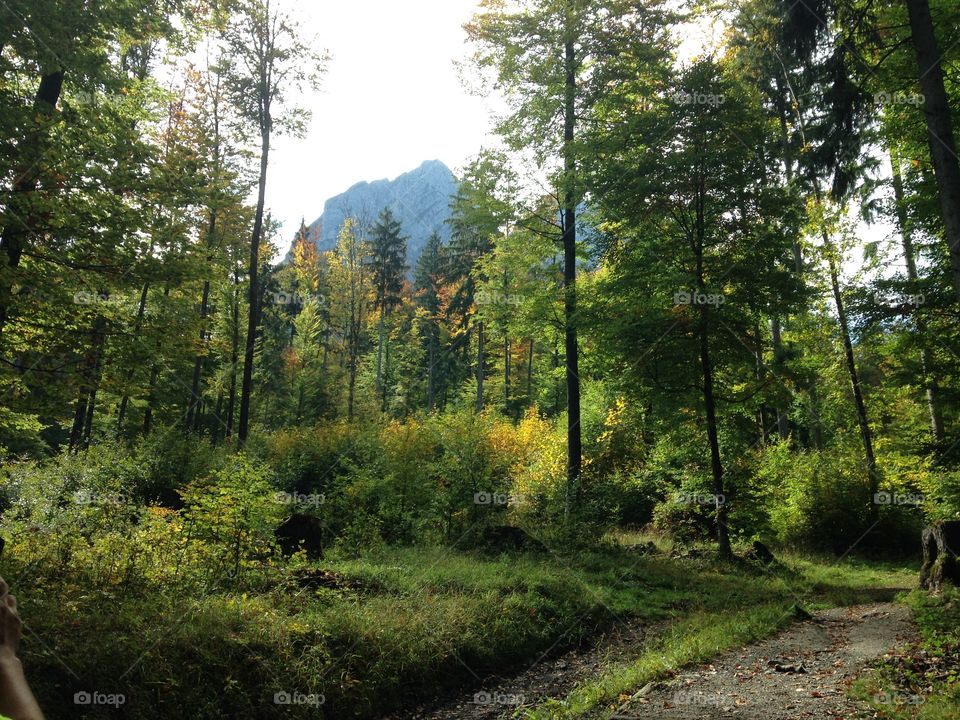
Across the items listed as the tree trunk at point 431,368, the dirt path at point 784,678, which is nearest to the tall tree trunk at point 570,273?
the dirt path at point 784,678

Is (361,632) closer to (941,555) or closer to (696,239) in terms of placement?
(941,555)

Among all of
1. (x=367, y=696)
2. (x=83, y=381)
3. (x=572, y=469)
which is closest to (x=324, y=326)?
(x=572, y=469)

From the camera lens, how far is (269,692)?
6707 millimetres

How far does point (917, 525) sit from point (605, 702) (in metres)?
15.7

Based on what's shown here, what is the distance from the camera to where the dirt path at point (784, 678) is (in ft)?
19.6

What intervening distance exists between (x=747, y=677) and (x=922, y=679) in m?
1.76

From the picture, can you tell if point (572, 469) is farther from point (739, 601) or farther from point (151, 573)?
point (151, 573)

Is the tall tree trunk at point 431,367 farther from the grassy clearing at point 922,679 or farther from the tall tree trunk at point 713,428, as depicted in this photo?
the grassy clearing at point 922,679

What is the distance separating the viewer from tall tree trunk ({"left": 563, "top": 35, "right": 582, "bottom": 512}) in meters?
16.1

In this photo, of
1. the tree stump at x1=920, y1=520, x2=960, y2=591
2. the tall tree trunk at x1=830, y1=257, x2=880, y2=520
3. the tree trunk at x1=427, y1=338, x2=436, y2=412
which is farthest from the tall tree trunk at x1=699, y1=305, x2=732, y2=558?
the tree trunk at x1=427, y1=338, x2=436, y2=412

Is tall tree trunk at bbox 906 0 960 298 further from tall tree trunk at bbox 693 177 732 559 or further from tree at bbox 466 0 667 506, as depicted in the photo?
tree at bbox 466 0 667 506

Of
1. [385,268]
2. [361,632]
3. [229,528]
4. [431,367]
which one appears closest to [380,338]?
[431,367]

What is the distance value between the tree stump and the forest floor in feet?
4.25

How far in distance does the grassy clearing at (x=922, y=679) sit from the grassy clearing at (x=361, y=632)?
79.6 inches
